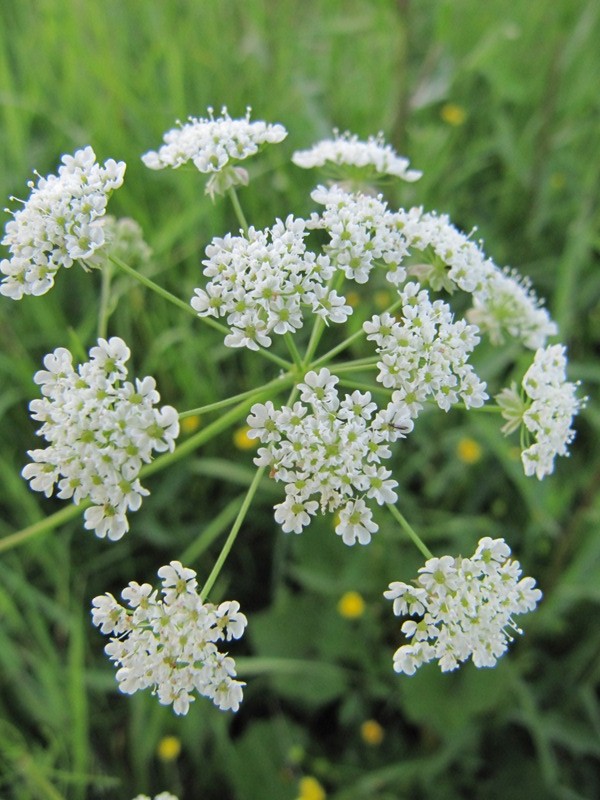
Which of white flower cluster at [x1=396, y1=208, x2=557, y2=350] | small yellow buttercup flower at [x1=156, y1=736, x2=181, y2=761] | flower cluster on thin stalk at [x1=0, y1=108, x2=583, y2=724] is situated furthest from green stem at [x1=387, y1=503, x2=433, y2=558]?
small yellow buttercup flower at [x1=156, y1=736, x2=181, y2=761]

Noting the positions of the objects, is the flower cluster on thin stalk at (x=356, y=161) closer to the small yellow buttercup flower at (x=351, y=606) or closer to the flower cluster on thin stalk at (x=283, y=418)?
the flower cluster on thin stalk at (x=283, y=418)

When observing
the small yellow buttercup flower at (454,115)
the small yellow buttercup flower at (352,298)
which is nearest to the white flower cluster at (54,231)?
the small yellow buttercup flower at (352,298)

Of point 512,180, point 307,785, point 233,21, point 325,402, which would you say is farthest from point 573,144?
point 307,785

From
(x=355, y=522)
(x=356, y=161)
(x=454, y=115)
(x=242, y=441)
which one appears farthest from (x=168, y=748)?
(x=454, y=115)

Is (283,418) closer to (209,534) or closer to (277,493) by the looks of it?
(209,534)

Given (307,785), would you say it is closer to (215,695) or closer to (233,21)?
(215,695)

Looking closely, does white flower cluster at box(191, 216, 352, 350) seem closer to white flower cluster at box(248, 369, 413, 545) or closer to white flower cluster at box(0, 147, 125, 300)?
white flower cluster at box(248, 369, 413, 545)
